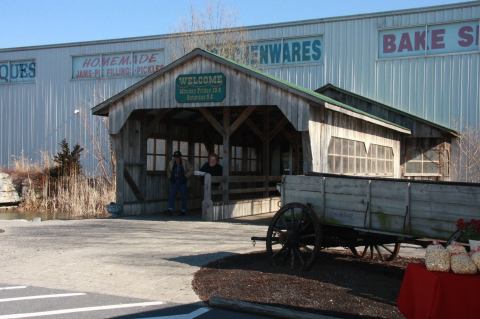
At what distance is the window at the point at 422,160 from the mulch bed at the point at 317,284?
41.8 ft

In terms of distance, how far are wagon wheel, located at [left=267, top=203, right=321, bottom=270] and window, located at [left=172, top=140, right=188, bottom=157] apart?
1090 cm

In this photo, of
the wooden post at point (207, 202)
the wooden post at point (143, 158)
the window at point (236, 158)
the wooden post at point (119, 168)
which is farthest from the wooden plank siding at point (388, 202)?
the window at point (236, 158)

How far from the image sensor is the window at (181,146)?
19156mm

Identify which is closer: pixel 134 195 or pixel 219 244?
pixel 219 244

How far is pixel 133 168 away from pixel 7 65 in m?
17.6

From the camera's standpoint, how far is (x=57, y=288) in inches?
293

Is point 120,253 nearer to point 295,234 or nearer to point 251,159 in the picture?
point 295,234

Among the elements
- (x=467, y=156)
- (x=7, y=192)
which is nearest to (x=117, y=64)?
(x=7, y=192)

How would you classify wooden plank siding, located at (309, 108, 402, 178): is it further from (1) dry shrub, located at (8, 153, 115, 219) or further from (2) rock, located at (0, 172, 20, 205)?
(2) rock, located at (0, 172, 20, 205)

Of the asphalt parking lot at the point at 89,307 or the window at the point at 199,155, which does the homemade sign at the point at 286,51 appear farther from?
the asphalt parking lot at the point at 89,307

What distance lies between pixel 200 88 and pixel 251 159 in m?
8.89

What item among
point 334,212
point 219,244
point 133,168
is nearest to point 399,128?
point 133,168

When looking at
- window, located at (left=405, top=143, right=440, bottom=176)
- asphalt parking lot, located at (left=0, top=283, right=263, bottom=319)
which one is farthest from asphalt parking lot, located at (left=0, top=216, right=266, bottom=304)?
window, located at (left=405, top=143, right=440, bottom=176)

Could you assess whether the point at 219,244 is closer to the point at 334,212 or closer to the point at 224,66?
the point at 334,212
